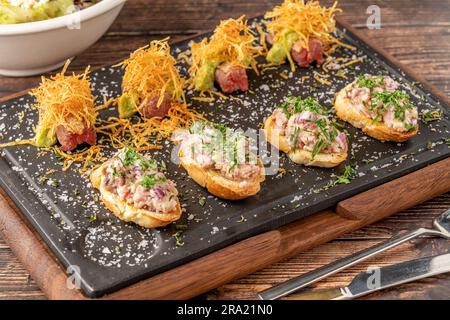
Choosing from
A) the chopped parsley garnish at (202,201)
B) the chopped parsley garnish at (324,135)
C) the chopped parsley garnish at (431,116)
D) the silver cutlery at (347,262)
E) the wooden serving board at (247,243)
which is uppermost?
the chopped parsley garnish at (324,135)

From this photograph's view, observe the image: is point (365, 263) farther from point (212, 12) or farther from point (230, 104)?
point (212, 12)

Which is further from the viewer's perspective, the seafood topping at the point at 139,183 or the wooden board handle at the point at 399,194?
the wooden board handle at the point at 399,194

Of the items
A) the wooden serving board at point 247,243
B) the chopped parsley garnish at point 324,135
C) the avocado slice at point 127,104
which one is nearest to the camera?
the wooden serving board at point 247,243

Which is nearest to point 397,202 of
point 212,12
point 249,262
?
point 249,262

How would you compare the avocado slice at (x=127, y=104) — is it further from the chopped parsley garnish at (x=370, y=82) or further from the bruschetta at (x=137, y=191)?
the chopped parsley garnish at (x=370, y=82)

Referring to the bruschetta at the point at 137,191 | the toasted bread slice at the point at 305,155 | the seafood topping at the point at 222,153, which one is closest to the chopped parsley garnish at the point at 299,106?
the toasted bread slice at the point at 305,155

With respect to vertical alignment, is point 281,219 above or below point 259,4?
below

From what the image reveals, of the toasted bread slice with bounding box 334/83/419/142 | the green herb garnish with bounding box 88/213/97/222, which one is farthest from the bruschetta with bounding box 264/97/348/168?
the green herb garnish with bounding box 88/213/97/222

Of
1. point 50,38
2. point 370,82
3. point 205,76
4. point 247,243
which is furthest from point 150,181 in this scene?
point 370,82
